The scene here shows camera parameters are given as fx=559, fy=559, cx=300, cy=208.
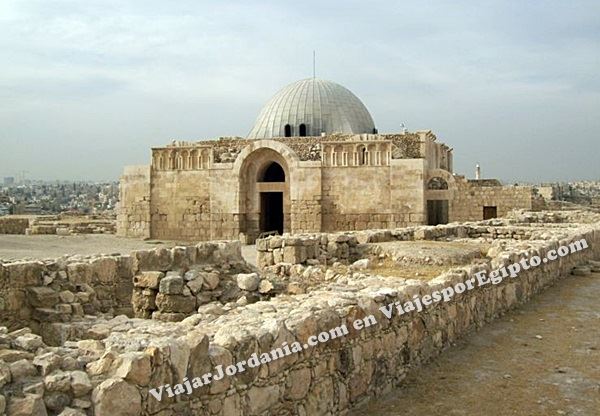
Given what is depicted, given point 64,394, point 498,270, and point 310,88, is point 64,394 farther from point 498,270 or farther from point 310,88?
point 310,88

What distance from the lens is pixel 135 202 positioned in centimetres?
2288

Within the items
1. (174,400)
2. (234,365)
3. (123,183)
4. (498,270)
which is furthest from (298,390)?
(123,183)

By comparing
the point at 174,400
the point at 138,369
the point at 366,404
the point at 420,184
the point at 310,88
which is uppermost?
the point at 310,88

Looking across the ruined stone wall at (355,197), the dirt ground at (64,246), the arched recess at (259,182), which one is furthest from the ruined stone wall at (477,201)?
the dirt ground at (64,246)

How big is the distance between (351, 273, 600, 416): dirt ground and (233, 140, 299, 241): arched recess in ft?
49.9

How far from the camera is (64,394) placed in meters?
2.46

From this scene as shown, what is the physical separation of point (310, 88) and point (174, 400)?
27.0 meters

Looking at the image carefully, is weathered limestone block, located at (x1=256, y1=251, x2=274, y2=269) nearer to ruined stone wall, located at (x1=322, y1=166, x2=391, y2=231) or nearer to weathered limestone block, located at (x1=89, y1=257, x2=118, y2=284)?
weathered limestone block, located at (x1=89, y1=257, x2=118, y2=284)

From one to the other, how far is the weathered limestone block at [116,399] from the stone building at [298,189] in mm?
18238

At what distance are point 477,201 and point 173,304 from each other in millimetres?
17110

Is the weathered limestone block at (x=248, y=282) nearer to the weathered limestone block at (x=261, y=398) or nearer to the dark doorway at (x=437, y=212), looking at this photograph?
the weathered limestone block at (x=261, y=398)

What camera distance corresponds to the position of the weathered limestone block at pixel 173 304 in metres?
6.51

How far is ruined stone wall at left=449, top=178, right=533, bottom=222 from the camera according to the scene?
70.3 ft

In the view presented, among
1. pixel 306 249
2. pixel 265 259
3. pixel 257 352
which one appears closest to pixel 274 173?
pixel 265 259
